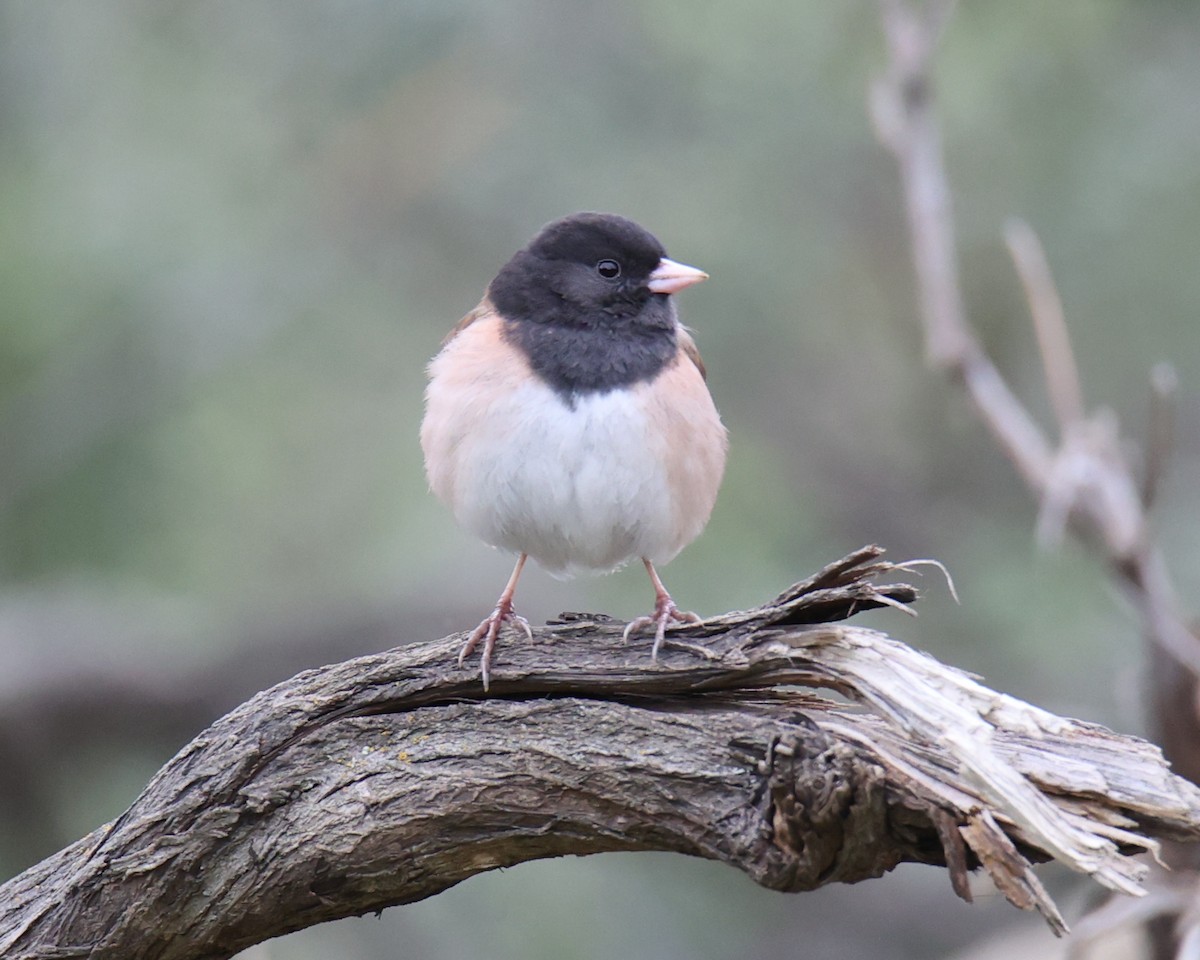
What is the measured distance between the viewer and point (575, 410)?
9.52 ft

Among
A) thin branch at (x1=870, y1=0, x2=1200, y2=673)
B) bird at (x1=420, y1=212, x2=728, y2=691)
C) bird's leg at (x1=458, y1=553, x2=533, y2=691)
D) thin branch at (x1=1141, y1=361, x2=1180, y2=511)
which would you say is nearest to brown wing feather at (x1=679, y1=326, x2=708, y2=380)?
bird at (x1=420, y1=212, x2=728, y2=691)

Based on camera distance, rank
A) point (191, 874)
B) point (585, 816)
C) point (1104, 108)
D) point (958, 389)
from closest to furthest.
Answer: point (585, 816) → point (191, 874) → point (958, 389) → point (1104, 108)

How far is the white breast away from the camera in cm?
287

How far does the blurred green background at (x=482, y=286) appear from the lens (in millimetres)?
5750

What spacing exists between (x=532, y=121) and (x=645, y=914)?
3422 mm

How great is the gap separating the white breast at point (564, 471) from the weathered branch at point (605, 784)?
374 mm

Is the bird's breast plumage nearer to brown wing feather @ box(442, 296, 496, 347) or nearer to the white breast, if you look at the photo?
the white breast

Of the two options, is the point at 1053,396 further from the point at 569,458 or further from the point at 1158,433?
the point at 569,458

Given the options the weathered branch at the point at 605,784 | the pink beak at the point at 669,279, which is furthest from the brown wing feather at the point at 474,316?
the weathered branch at the point at 605,784

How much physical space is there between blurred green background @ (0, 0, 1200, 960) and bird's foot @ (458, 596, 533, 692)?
9.83 ft

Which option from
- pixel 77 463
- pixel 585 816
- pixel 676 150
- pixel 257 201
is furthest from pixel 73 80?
pixel 585 816

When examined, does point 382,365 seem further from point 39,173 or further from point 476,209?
point 39,173

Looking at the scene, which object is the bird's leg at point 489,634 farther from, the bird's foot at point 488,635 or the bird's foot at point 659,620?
the bird's foot at point 659,620

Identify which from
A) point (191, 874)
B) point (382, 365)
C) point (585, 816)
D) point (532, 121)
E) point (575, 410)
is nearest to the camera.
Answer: point (585, 816)
